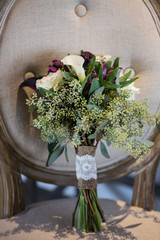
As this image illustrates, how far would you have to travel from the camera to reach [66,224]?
0.69 m

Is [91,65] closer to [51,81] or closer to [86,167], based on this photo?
[51,81]

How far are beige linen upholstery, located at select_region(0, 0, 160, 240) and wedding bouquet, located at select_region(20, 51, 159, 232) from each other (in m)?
0.11

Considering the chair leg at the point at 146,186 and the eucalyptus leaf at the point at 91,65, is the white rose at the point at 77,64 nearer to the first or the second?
the eucalyptus leaf at the point at 91,65

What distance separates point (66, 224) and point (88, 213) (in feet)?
0.22

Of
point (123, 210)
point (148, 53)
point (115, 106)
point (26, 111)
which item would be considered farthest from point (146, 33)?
point (123, 210)

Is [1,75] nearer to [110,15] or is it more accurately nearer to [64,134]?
[64,134]

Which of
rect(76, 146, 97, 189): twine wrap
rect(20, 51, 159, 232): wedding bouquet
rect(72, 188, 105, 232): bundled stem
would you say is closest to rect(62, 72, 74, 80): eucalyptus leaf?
rect(20, 51, 159, 232): wedding bouquet

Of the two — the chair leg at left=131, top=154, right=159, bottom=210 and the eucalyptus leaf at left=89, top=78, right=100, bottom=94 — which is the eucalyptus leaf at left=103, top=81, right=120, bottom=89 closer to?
the eucalyptus leaf at left=89, top=78, right=100, bottom=94

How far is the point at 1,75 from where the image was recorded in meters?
0.73

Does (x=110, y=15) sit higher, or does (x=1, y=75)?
(x=110, y=15)

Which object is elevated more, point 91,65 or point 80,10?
point 80,10

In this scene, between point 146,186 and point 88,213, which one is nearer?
point 88,213

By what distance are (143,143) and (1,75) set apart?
0.40 m

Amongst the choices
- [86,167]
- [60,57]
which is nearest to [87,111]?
[86,167]
